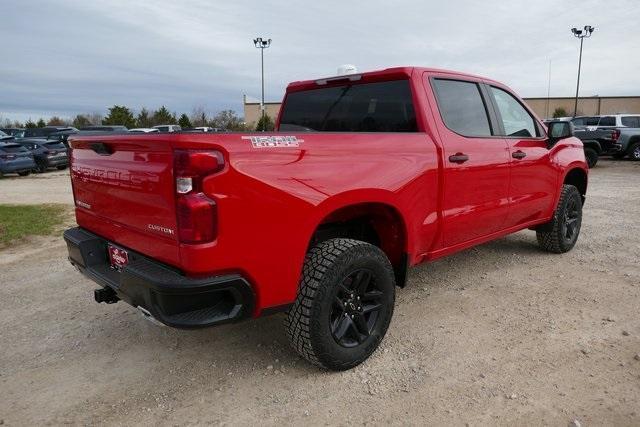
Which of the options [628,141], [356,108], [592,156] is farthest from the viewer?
[628,141]

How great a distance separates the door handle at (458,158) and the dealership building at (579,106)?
47412 millimetres

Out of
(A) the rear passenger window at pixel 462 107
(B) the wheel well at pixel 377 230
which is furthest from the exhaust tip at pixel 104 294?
(A) the rear passenger window at pixel 462 107

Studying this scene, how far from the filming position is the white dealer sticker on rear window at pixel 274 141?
2395mm

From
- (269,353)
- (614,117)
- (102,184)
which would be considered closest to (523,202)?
(269,353)

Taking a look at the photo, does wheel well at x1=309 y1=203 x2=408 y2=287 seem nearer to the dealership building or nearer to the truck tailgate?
the truck tailgate

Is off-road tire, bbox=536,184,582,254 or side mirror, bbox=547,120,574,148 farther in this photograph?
off-road tire, bbox=536,184,582,254

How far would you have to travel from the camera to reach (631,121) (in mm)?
18484

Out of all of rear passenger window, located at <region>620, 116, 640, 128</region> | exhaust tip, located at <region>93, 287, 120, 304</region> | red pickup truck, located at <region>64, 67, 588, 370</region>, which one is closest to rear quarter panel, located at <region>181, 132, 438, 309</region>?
red pickup truck, located at <region>64, 67, 588, 370</region>

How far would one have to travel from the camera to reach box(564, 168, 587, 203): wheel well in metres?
5.55

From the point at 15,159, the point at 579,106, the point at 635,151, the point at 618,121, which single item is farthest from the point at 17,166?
the point at 579,106

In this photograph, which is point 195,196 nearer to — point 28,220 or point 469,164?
point 469,164

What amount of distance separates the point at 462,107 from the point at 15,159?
17.0 metres

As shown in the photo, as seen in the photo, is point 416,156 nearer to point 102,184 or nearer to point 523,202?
point 523,202

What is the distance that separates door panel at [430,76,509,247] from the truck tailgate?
2.02 metres
